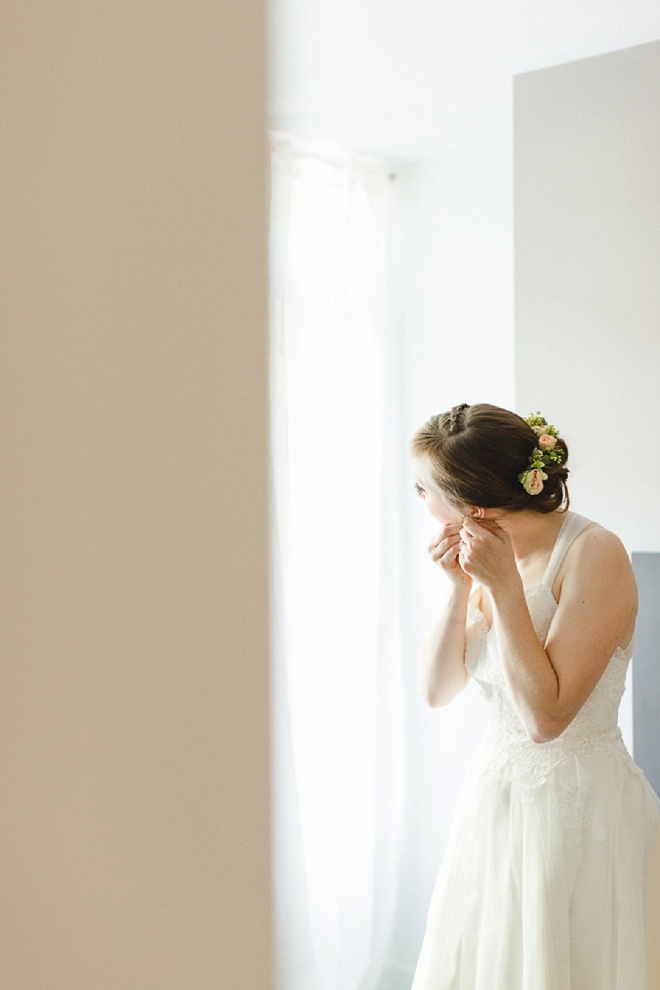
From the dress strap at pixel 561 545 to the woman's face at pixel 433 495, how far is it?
0.17 meters

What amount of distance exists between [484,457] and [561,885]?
2.39 ft

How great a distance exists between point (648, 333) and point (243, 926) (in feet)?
7.38

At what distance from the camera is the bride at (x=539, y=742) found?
5.13 ft

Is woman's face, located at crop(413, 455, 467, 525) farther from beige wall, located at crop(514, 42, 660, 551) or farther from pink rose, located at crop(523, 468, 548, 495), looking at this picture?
beige wall, located at crop(514, 42, 660, 551)

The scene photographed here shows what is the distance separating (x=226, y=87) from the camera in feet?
0.63

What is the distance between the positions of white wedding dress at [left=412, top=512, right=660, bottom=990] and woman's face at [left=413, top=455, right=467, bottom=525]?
0.19 metres

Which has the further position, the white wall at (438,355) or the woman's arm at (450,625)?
the white wall at (438,355)

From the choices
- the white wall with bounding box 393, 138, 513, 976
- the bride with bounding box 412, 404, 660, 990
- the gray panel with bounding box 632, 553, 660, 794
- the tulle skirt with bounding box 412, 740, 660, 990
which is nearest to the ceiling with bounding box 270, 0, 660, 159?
the white wall with bounding box 393, 138, 513, 976

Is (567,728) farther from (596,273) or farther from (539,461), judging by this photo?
(596,273)

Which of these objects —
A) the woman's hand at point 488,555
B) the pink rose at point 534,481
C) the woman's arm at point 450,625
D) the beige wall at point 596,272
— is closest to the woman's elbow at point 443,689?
the woman's arm at point 450,625

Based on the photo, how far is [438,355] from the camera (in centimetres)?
310


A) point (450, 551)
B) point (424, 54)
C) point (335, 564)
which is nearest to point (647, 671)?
point (450, 551)

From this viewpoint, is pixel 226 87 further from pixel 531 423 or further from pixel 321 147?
pixel 321 147

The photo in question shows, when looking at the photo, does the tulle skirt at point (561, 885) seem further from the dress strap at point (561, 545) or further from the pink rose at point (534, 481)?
the pink rose at point (534, 481)
